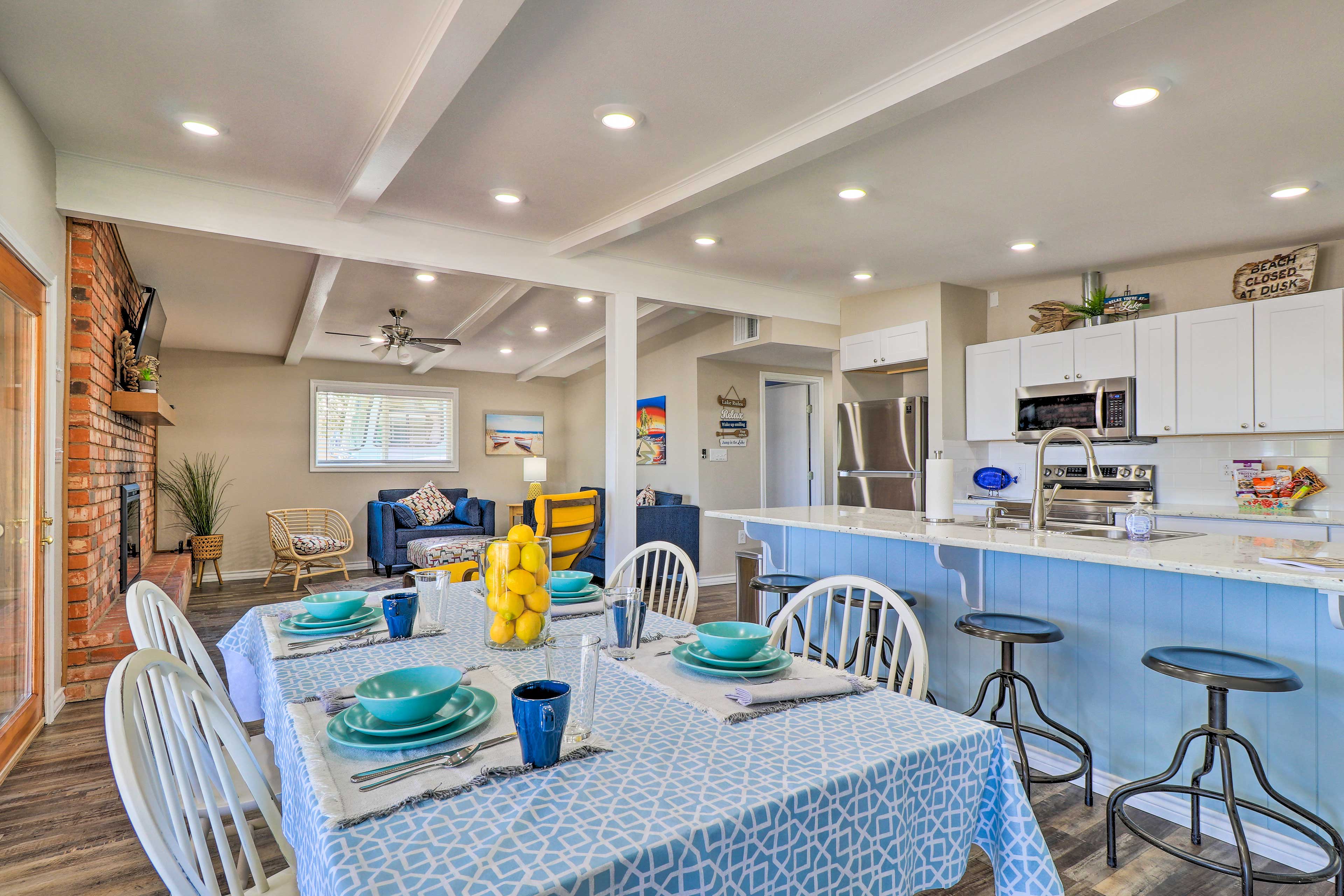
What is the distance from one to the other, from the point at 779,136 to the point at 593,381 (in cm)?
605

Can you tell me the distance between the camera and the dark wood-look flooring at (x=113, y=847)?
1852mm

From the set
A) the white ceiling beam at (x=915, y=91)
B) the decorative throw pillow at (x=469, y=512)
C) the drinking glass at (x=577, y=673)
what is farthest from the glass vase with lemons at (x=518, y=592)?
the decorative throw pillow at (x=469, y=512)

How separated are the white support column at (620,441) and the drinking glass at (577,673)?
3.31 meters

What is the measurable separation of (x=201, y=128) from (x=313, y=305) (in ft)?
7.88

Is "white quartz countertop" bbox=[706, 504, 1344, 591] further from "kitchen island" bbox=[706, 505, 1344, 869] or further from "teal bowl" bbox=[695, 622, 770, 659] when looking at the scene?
"teal bowl" bbox=[695, 622, 770, 659]

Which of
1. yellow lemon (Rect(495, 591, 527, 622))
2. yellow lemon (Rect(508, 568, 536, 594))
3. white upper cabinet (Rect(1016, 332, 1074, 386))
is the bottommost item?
yellow lemon (Rect(495, 591, 527, 622))

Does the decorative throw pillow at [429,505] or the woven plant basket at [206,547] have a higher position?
the decorative throw pillow at [429,505]

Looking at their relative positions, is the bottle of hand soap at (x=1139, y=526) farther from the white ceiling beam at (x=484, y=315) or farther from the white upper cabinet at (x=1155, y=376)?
the white ceiling beam at (x=484, y=315)

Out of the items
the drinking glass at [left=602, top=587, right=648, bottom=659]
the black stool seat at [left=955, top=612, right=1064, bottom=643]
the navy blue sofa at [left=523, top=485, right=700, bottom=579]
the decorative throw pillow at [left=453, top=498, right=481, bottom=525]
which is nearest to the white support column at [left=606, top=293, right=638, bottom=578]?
the navy blue sofa at [left=523, top=485, right=700, bottom=579]

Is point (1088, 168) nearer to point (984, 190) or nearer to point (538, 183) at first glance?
point (984, 190)

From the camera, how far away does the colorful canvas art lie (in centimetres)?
700

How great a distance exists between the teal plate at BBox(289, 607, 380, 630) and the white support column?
8.43 ft

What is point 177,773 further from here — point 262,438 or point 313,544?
point 262,438

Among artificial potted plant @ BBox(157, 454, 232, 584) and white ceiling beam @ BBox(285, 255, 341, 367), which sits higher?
white ceiling beam @ BBox(285, 255, 341, 367)
